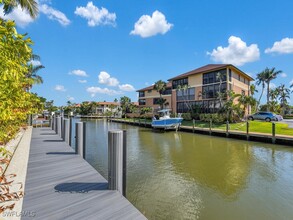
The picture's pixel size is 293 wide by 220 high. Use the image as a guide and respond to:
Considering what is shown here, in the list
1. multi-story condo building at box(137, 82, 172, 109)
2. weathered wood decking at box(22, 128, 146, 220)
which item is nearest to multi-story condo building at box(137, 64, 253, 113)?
multi-story condo building at box(137, 82, 172, 109)

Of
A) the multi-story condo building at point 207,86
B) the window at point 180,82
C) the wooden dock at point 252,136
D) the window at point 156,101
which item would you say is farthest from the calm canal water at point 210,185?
the window at point 156,101

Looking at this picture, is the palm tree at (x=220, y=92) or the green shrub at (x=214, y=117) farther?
the palm tree at (x=220, y=92)

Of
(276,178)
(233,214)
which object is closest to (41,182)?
(233,214)

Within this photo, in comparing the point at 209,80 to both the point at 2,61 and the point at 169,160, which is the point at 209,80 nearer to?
the point at 169,160

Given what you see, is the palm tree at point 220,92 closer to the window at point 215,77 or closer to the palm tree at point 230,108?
the window at point 215,77

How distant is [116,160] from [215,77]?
104ft

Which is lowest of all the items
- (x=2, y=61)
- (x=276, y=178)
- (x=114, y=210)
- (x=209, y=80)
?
(x=276, y=178)

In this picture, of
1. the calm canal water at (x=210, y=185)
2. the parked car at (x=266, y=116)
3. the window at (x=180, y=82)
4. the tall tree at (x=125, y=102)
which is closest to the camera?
the calm canal water at (x=210, y=185)

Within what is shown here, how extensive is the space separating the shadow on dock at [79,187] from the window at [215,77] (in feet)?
97.5

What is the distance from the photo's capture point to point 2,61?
6.74 feet

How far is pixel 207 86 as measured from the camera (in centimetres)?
3409

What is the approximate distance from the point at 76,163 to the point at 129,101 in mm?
56855

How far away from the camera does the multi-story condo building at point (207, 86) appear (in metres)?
31.3

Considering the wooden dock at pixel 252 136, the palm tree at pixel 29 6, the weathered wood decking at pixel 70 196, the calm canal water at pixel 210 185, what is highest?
the palm tree at pixel 29 6
